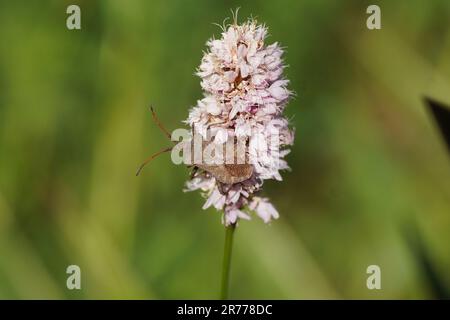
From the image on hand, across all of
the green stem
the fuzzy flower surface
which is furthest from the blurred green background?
the fuzzy flower surface

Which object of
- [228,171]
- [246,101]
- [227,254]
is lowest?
[227,254]

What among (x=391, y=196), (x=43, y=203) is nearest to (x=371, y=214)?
(x=391, y=196)

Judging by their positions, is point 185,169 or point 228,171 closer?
point 228,171

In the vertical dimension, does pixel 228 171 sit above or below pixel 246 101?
below

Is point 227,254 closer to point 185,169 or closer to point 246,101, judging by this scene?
point 246,101

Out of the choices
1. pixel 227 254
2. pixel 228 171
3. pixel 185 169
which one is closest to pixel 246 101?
pixel 228 171
